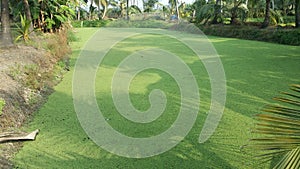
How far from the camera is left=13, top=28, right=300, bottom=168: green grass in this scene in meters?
2.23

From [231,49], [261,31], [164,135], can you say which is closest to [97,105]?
[164,135]

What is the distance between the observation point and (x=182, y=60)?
20.5ft

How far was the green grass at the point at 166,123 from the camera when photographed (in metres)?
2.23

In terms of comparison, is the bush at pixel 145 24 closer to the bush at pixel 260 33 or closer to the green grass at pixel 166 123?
the bush at pixel 260 33

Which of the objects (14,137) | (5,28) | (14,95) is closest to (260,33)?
(5,28)

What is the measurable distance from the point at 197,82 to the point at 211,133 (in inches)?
71.8

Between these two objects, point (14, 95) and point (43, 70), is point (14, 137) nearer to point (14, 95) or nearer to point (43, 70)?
point (14, 95)

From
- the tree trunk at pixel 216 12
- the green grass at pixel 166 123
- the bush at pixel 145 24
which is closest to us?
the green grass at pixel 166 123

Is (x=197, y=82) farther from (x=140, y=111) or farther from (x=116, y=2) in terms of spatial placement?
(x=116, y=2)

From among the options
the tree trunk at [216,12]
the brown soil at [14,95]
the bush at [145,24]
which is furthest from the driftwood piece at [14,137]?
the bush at [145,24]

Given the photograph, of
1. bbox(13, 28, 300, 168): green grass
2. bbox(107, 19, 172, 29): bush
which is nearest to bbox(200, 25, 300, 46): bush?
bbox(13, 28, 300, 168): green grass

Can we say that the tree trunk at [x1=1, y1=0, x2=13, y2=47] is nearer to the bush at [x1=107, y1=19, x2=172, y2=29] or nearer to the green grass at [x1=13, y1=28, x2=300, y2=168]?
the green grass at [x1=13, y1=28, x2=300, y2=168]

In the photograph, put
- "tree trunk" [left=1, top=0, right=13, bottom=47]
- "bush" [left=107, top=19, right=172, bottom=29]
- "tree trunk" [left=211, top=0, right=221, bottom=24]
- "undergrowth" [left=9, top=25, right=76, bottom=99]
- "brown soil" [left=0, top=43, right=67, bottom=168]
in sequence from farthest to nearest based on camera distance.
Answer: "bush" [left=107, top=19, right=172, bottom=29] < "tree trunk" [left=211, top=0, right=221, bottom=24] < "tree trunk" [left=1, top=0, right=13, bottom=47] < "undergrowth" [left=9, top=25, right=76, bottom=99] < "brown soil" [left=0, top=43, right=67, bottom=168]

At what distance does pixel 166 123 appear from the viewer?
294 centimetres
